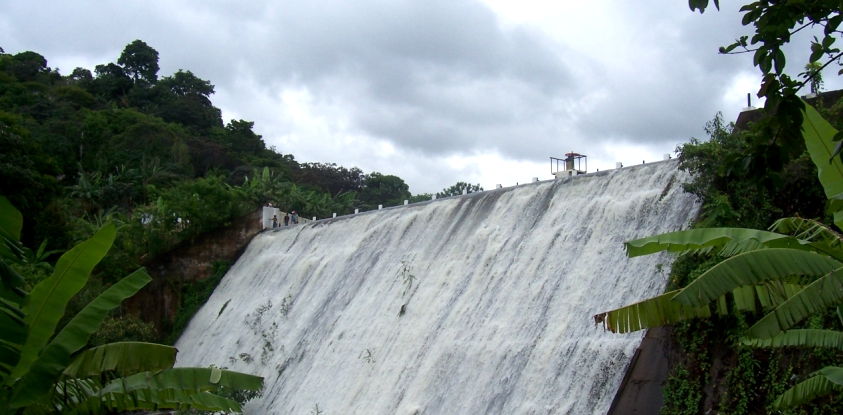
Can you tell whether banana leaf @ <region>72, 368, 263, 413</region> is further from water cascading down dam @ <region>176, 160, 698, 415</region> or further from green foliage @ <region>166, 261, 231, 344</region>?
green foliage @ <region>166, 261, 231, 344</region>

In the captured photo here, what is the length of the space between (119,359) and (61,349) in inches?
35.6

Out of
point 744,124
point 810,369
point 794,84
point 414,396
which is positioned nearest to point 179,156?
point 414,396

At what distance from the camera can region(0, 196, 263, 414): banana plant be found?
8.09 metres

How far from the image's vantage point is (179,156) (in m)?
55.4

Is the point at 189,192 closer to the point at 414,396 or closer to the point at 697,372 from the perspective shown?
the point at 414,396

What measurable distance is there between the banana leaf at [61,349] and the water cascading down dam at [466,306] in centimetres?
843

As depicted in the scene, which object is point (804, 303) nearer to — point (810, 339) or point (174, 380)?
point (810, 339)

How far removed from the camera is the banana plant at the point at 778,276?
841 centimetres

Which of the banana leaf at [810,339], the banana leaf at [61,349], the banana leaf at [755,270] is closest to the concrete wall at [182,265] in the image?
the banana leaf at [61,349]

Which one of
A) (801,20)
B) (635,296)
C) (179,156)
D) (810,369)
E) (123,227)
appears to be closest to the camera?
(801,20)

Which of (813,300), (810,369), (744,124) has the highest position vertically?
(744,124)

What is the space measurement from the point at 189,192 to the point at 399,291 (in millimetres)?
15095

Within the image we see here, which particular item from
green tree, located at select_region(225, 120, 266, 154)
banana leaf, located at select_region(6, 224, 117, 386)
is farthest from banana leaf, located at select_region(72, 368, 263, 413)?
green tree, located at select_region(225, 120, 266, 154)

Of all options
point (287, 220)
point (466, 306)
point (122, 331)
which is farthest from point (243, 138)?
point (466, 306)
